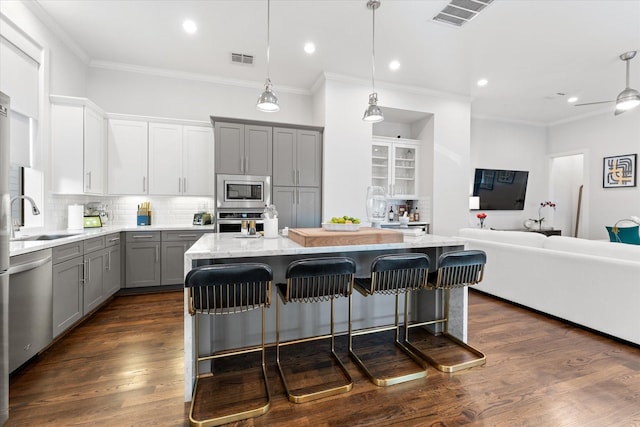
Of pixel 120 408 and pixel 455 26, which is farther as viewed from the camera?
pixel 455 26

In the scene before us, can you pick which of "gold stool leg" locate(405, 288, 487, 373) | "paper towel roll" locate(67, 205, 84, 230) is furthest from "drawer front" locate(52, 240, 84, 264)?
"gold stool leg" locate(405, 288, 487, 373)

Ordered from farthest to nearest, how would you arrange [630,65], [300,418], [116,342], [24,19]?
[630,65], [24,19], [116,342], [300,418]

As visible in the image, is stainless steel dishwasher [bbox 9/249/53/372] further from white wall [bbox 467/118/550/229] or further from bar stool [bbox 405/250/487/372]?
white wall [bbox 467/118/550/229]

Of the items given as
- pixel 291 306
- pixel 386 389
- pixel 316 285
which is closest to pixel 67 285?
pixel 291 306

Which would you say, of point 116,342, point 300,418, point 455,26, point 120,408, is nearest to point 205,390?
point 120,408

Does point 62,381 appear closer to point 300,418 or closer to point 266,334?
point 266,334

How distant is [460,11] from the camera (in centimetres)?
315

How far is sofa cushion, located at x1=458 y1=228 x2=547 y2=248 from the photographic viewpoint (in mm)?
3480

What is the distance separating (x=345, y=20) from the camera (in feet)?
10.8

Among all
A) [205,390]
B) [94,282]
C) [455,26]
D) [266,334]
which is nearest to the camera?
[205,390]

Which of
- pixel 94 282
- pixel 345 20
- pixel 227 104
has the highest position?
pixel 345 20

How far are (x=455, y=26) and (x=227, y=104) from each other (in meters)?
3.44

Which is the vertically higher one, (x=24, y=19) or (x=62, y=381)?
(x=24, y=19)

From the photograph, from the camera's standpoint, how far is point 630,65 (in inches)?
168
